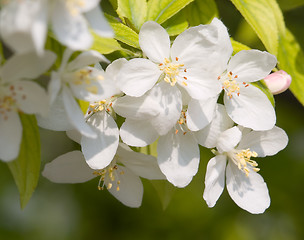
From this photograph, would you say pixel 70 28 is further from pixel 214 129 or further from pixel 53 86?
pixel 214 129

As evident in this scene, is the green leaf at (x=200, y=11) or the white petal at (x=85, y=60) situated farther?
the green leaf at (x=200, y=11)

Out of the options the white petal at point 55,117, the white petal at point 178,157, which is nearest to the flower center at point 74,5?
the white petal at point 55,117

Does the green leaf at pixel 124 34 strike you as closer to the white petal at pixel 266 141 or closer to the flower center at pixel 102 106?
the flower center at pixel 102 106

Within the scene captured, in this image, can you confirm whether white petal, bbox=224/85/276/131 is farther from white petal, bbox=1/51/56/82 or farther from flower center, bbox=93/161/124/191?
white petal, bbox=1/51/56/82

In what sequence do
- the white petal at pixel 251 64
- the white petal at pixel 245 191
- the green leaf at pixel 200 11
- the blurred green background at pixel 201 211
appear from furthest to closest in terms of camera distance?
the blurred green background at pixel 201 211
the green leaf at pixel 200 11
the white petal at pixel 245 191
the white petal at pixel 251 64

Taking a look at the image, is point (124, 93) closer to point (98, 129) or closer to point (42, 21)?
point (98, 129)
